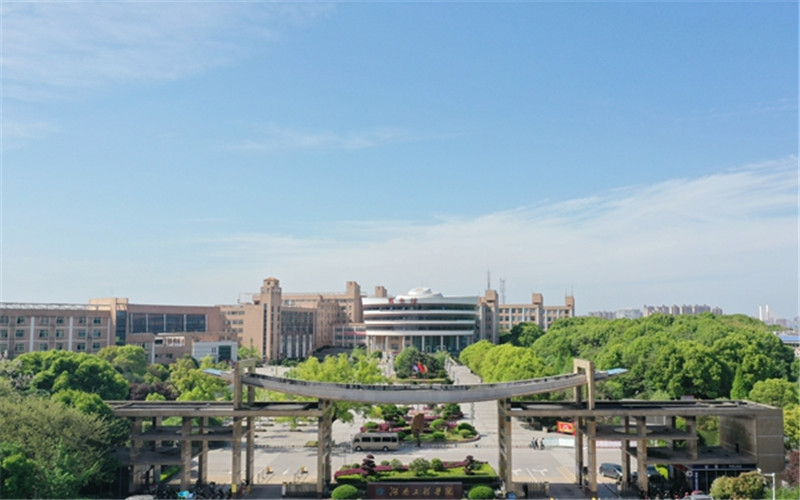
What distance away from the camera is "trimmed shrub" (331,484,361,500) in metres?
34.2

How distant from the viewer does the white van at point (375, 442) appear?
4816cm

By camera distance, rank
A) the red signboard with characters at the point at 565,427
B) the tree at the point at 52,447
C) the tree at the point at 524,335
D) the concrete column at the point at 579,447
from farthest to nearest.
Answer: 1. the tree at the point at 524,335
2. the red signboard with characters at the point at 565,427
3. the concrete column at the point at 579,447
4. the tree at the point at 52,447

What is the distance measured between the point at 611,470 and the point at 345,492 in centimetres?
1616

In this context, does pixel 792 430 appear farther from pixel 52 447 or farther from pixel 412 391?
pixel 52 447

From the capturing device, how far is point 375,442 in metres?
48.5

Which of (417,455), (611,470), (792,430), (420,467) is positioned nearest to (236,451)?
(420,467)

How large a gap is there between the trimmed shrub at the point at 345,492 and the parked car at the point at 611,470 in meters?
15.3

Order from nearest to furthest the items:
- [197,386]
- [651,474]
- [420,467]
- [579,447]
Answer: [579,447] < [651,474] < [420,467] < [197,386]

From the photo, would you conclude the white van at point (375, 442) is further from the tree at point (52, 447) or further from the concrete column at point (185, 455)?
the tree at point (52, 447)

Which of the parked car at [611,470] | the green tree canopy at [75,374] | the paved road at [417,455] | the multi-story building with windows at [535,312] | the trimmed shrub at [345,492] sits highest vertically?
the multi-story building with windows at [535,312]

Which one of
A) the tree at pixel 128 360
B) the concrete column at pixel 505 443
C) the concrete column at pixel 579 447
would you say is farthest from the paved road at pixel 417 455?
the tree at pixel 128 360

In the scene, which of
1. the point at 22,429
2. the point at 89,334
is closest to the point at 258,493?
the point at 22,429

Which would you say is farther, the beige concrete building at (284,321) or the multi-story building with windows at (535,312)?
the multi-story building with windows at (535,312)

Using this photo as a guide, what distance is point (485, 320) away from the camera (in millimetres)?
141125
